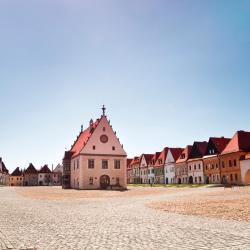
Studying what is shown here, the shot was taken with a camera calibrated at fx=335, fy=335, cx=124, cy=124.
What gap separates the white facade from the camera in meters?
94.9

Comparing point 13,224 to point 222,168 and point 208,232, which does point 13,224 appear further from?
point 222,168

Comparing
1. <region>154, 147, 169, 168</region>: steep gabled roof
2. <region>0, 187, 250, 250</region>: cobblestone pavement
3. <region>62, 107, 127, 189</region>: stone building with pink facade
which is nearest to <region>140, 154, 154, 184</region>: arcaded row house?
<region>154, 147, 169, 168</region>: steep gabled roof

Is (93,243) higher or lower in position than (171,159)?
lower

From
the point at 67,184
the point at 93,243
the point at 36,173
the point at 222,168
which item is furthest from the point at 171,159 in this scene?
the point at 93,243

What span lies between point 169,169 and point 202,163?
20086 mm

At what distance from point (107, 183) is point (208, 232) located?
54782mm

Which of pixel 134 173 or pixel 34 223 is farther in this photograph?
pixel 134 173

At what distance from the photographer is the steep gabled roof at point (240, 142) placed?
201 feet

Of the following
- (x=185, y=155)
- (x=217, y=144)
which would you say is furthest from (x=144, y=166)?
(x=217, y=144)

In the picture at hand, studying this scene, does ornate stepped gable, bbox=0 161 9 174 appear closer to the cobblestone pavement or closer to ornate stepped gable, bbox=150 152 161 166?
ornate stepped gable, bbox=150 152 161 166

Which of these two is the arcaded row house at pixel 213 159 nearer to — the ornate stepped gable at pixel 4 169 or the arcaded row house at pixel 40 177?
the arcaded row house at pixel 40 177

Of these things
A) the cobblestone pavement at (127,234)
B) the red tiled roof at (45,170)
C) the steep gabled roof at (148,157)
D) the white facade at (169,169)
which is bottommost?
the cobblestone pavement at (127,234)

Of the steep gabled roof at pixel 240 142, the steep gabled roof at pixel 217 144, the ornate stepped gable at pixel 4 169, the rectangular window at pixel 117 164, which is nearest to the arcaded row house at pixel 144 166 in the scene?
the steep gabled roof at pixel 217 144

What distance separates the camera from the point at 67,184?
242 ft
